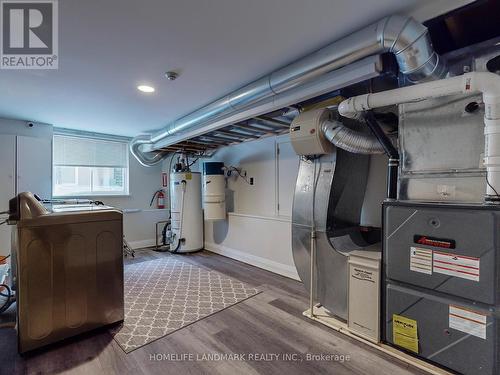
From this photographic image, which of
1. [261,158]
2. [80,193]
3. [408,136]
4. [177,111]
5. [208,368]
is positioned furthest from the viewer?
[80,193]

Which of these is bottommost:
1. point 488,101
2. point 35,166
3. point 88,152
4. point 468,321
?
point 468,321

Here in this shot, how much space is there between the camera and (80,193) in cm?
457

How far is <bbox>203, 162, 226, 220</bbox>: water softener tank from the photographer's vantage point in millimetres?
4402

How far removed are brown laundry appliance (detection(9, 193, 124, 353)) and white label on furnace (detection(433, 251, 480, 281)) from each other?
8.39 ft

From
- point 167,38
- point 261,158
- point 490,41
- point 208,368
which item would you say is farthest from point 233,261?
point 490,41

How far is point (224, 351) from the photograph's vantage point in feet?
6.32

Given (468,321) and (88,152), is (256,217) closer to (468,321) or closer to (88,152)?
(468,321)

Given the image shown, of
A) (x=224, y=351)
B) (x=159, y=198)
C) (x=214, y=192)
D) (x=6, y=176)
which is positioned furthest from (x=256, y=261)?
(x=6, y=176)

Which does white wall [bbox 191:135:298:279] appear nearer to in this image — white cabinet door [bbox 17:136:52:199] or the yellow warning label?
the yellow warning label

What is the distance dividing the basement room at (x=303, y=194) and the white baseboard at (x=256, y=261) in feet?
0.90

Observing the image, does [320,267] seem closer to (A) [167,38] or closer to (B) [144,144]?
(A) [167,38]

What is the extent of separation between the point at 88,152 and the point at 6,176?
1.24 m

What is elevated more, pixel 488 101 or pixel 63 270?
pixel 488 101

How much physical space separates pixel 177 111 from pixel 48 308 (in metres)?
2.56
